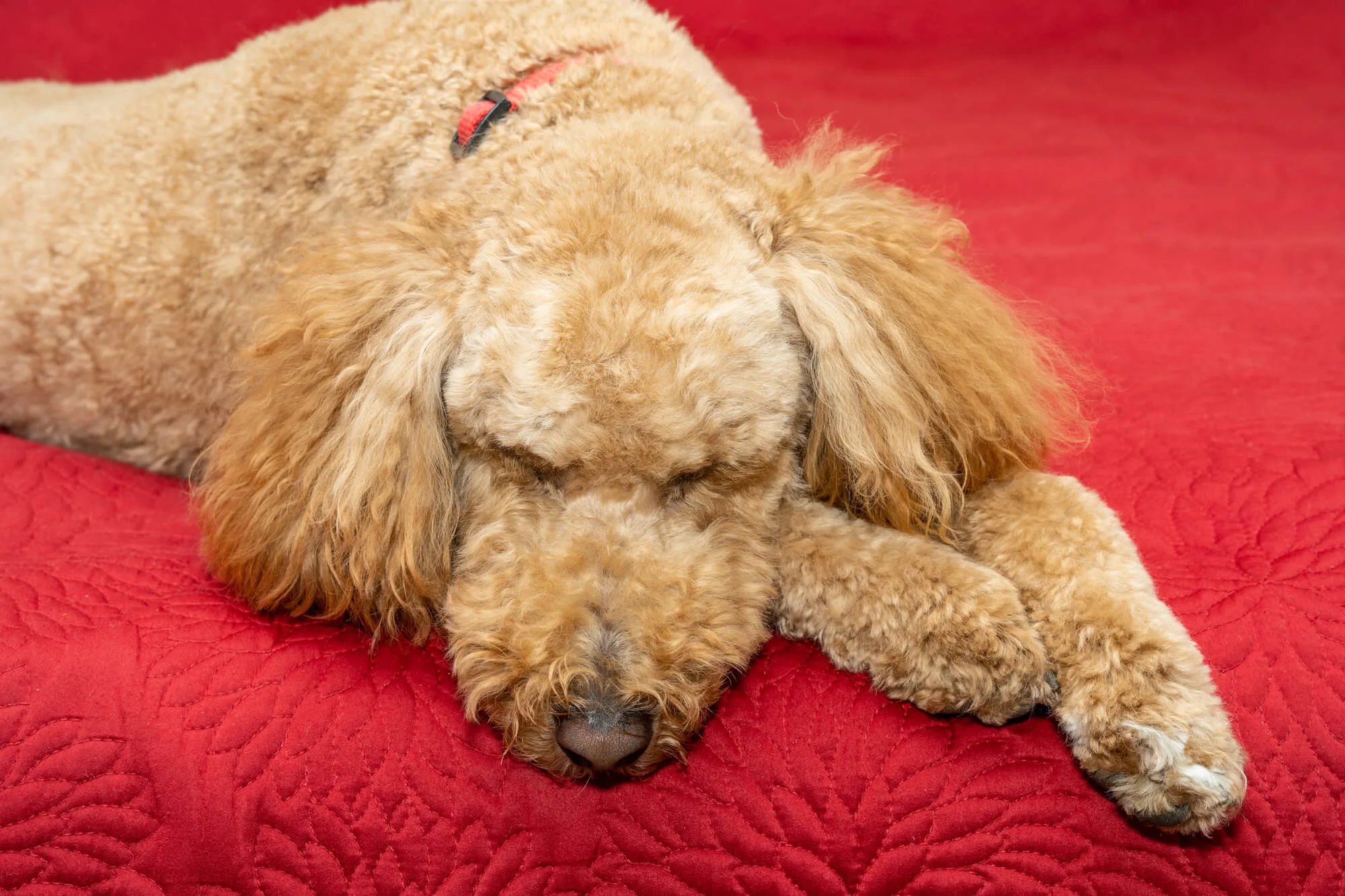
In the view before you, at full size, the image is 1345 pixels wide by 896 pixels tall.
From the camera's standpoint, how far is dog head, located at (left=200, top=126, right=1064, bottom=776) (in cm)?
127

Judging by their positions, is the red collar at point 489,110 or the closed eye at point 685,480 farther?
the red collar at point 489,110

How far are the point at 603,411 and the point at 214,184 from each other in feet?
3.41

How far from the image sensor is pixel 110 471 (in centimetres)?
196

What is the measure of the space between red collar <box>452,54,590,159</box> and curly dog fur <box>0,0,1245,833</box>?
0.11ft

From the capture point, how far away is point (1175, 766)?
111 cm

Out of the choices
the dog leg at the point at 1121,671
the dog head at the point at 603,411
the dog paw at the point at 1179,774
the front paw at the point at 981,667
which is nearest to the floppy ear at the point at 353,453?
the dog head at the point at 603,411

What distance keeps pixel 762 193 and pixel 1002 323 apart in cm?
38

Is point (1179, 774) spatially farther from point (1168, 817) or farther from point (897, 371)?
point (897, 371)

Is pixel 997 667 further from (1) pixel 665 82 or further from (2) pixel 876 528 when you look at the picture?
(1) pixel 665 82

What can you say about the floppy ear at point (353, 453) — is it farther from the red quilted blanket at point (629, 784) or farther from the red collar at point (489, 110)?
the red collar at point (489, 110)

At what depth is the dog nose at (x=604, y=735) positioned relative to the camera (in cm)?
116

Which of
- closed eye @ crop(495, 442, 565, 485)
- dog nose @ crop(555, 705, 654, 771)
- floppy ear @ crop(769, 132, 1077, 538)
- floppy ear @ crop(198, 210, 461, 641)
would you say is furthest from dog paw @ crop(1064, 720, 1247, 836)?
floppy ear @ crop(198, 210, 461, 641)

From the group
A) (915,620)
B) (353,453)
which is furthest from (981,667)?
(353,453)

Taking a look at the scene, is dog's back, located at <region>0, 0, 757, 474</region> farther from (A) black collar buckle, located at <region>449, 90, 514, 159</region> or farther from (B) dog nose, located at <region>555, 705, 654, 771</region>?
(B) dog nose, located at <region>555, 705, 654, 771</region>
